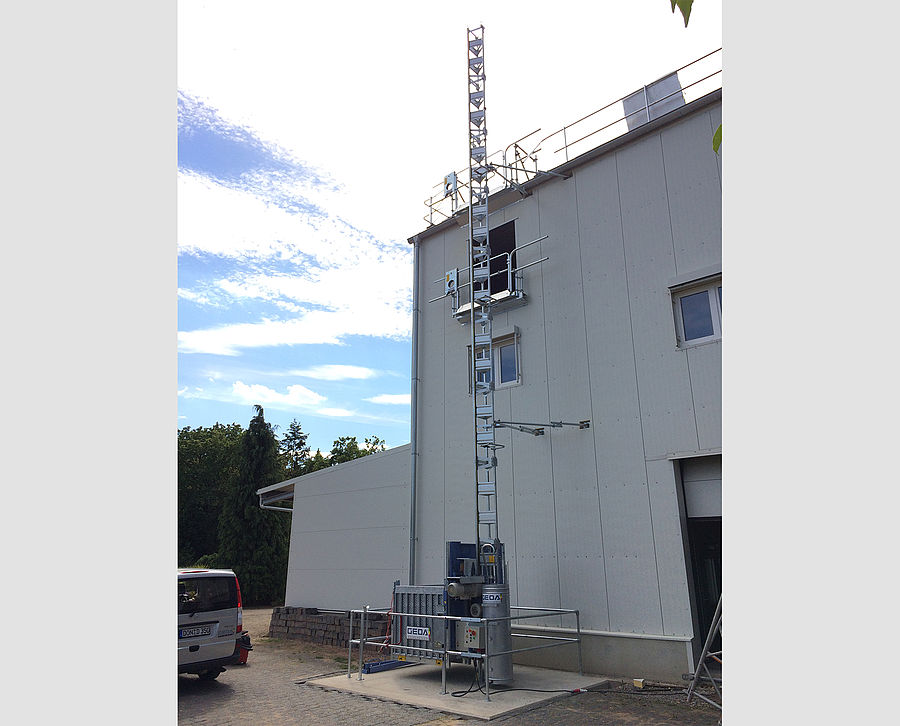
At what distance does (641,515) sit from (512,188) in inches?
252

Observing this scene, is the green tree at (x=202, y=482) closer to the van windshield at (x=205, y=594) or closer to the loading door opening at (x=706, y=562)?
the van windshield at (x=205, y=594)

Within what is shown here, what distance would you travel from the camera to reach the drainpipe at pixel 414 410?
503 inches

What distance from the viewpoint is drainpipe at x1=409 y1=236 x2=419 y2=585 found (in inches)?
503

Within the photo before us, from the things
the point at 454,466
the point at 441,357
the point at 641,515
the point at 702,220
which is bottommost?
the point at 641,515

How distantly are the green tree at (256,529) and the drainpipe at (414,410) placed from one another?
20.0m

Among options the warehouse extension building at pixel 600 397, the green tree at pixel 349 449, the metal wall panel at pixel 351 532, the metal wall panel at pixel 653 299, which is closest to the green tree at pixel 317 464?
the green tree at pixel 349 449

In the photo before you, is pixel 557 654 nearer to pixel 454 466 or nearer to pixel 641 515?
pixel 641 515

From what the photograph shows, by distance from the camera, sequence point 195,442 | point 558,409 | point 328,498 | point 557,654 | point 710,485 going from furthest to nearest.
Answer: point 195,442 → point 328,498 → point 558,409 → point 557,654 → point 710,485

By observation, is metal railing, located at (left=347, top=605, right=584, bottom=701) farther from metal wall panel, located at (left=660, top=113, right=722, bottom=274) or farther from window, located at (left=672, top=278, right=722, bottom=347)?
metal wall panel, located at (left=660, top=113, right=722, bottom=274)

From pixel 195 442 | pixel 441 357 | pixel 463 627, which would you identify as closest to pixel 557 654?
pixel 463 627

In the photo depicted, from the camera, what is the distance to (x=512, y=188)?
12.1 meters

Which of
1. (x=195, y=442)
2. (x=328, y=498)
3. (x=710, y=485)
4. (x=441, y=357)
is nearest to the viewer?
(x=710, y=485)

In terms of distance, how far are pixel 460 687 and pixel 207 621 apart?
3699 millimetres

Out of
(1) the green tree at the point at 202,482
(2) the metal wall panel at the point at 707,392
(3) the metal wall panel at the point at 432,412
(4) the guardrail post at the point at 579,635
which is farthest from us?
(1) the green tree at the point at 202,482
